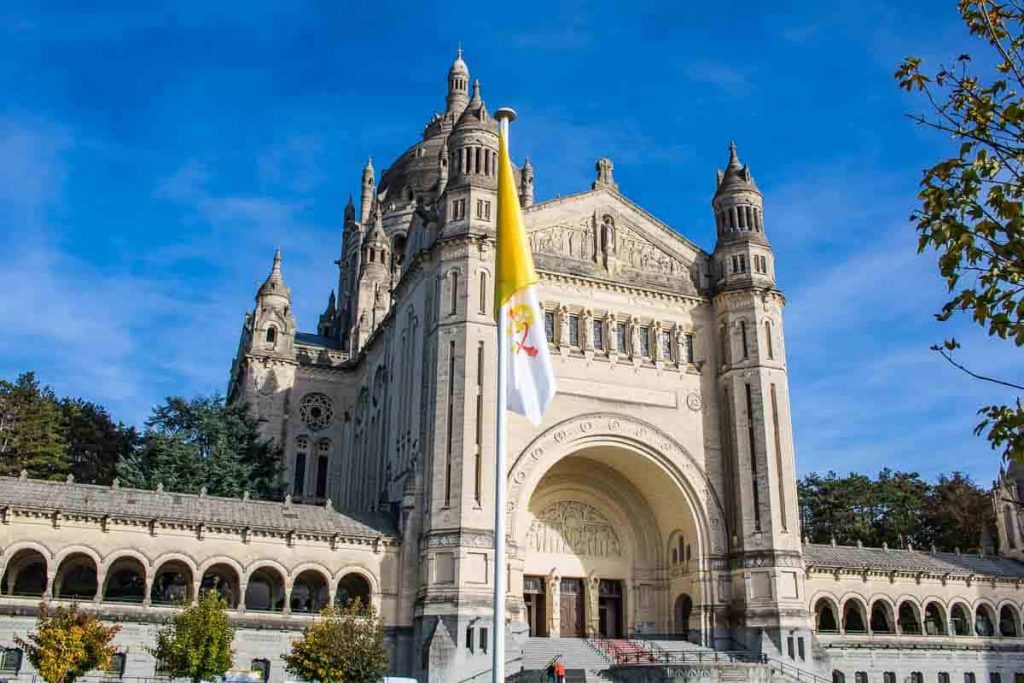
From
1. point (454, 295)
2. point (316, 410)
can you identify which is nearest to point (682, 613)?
point (454, 295)

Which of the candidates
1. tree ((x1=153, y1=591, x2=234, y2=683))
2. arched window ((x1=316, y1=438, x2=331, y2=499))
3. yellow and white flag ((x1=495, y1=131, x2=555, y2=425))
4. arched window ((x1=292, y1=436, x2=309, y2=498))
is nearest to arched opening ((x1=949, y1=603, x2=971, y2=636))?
arched window ((x1=316, y1=438, x2=331, y2=499))

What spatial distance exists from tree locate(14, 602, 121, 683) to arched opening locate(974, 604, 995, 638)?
139 ft

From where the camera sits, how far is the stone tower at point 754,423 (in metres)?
40.3

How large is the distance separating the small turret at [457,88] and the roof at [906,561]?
49321 mm

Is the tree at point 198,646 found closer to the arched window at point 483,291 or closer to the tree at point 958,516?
the arched window at point 483,291

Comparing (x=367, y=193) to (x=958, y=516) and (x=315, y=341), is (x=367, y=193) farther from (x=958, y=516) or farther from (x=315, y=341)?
(x=958, y=516)

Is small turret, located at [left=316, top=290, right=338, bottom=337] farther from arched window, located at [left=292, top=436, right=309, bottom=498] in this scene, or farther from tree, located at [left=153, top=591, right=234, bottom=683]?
tree, located at [left=153, top=591, right=234, bottom=683]

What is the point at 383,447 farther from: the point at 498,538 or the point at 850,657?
the point at 498,538

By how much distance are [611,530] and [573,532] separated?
2137 millimetres

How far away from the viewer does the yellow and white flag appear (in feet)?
48.2

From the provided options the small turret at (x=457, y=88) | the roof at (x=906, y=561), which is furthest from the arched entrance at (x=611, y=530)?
the small turret at (x=457, y=88)

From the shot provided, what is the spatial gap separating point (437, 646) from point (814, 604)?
19.2m

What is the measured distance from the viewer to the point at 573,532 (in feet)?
149

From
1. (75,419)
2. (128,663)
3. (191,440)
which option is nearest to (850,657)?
(128,663)
